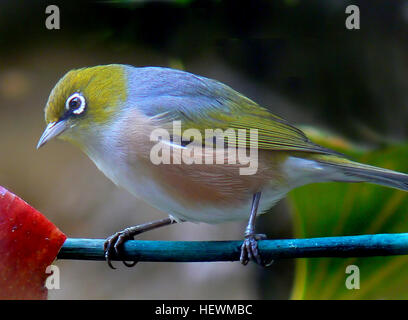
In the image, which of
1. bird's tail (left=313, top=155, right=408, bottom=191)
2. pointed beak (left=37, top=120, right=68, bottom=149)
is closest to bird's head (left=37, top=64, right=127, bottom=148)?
pointed beak (left=37, top=120, right=68, bottom=149)

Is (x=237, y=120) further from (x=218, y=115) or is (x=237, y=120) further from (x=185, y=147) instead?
(x=185, y=147)

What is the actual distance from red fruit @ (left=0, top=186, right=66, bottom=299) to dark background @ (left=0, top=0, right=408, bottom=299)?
47cm

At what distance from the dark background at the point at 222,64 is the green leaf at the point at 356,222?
147mm

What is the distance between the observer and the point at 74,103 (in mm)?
1027

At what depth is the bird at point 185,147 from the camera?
101 cm

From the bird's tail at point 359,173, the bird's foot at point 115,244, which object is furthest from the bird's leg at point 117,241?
the bird's tail at point 359,173

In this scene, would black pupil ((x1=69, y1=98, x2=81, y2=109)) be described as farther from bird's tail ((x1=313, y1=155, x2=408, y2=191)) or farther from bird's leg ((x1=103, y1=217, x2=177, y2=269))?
bird's tail ((x1=313, y1=155, x2=408, y2=191))

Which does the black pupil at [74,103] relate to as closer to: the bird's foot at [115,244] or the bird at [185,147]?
the bird at [185,147]

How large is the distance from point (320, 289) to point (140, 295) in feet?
1.64

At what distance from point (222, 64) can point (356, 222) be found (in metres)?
0.52

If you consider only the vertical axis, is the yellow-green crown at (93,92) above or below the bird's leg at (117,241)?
above

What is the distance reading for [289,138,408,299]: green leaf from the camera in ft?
3.82
